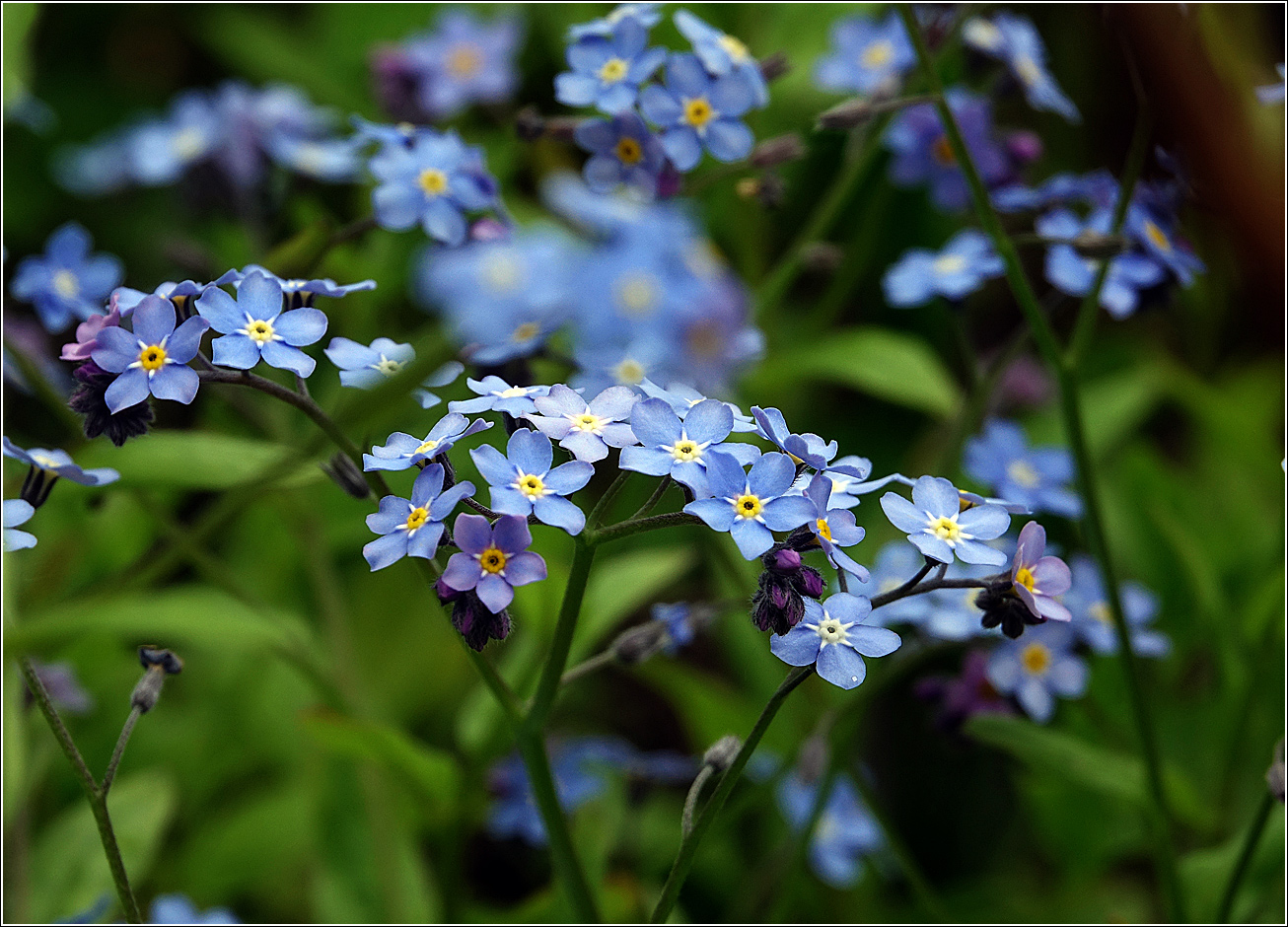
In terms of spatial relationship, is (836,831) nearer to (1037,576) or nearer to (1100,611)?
(1100,611)

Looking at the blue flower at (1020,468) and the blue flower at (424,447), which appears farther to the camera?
the blue flower at (1020,468)

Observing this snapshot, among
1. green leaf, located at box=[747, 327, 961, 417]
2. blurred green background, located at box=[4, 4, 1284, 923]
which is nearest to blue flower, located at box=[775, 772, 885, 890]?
blurred green background, located at box=[4, 4, 1284, 923]

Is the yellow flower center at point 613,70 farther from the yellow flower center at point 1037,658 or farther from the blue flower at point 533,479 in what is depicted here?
the yellow flower center at point 1037,658

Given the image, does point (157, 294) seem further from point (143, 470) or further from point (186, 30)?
point (186, 30)

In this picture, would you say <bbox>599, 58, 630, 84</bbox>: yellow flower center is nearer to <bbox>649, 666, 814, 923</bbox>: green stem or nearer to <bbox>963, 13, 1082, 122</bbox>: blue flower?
<bbox>963, 13, 1082, 122</bbox>: blue flower

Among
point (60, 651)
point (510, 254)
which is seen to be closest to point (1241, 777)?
point (510, 254)

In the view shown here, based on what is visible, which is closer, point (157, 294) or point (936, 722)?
point (157, 294)

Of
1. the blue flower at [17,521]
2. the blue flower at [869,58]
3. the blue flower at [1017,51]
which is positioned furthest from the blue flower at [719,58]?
the blue flower at [17,521]
